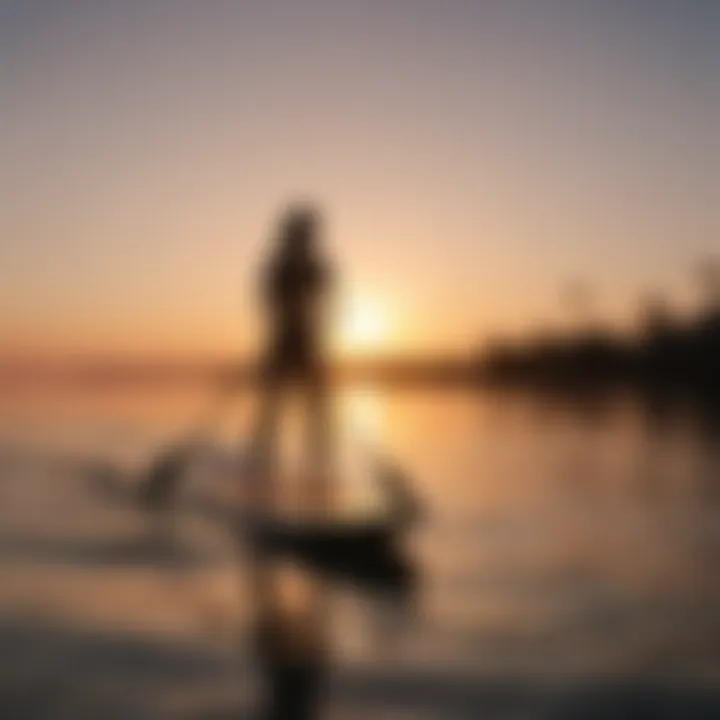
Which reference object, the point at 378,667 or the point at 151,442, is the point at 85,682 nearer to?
the point at 378,667

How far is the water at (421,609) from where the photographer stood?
7.79 feet

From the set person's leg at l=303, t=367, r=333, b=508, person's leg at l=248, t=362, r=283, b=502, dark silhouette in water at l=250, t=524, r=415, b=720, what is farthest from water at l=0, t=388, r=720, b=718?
person's leg at l=303, t=367, r=333, b=508

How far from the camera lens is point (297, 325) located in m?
3.78

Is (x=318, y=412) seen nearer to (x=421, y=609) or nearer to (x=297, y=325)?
(x=297, y=325)

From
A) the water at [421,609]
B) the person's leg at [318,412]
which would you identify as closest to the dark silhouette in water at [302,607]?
the water at [421,609]

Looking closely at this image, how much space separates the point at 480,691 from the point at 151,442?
18.9ft

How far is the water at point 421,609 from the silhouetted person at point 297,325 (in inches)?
22.0

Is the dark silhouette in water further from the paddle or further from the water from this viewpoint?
the paddle

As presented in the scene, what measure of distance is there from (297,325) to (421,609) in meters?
1.22

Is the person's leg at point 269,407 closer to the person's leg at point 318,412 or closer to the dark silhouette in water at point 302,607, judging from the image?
the person's leg at point 318,412

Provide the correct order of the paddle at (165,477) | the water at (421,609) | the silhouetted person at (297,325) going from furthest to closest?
the paddle at (165,477), the silhouetted person at (297,325), the water at (421,609)

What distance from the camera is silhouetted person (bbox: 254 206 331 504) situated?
3.75 m

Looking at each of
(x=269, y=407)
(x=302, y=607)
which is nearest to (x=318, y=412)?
(x=269, y=407)

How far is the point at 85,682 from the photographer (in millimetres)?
2426
